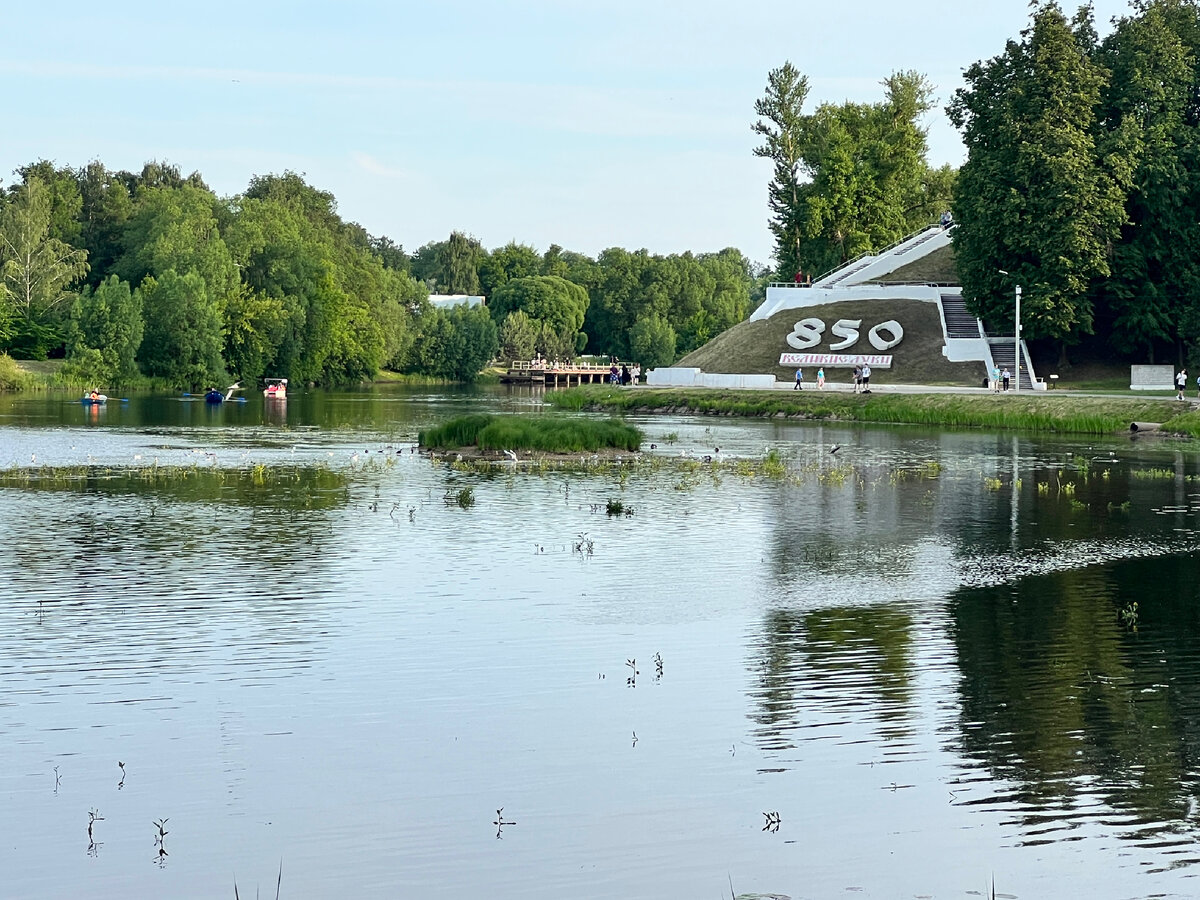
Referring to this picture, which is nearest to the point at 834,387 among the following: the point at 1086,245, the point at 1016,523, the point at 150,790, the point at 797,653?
the point at 1086,245

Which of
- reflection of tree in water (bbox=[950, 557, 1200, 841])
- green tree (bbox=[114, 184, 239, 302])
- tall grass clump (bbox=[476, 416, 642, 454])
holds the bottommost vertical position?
reflection of tree in water (bbox=[950, 557, 1200, 841])

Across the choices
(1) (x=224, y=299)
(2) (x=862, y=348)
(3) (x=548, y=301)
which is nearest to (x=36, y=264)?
(1) (x=224, y=299)

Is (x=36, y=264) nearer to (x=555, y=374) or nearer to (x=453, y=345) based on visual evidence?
(x=453, y=345)

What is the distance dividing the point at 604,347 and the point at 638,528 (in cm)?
16663

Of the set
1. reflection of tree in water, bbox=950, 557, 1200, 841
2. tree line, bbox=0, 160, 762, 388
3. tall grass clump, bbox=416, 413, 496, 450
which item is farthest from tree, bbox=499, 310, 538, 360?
reflection of tree in water, bbox=950, 557, 1200, 841

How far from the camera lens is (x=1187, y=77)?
266ft

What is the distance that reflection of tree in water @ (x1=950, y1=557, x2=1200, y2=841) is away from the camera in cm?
1320

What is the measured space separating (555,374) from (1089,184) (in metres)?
88.3

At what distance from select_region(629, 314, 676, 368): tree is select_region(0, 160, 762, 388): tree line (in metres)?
0.20

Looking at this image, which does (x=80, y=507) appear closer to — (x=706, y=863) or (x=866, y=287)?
(x=706, y=863)

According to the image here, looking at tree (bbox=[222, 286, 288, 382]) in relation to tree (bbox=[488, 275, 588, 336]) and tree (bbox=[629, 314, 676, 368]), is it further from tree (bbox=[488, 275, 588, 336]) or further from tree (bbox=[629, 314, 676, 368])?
tree (bbox=[488, 275, 588, 336])

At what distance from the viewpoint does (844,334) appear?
3789 inches

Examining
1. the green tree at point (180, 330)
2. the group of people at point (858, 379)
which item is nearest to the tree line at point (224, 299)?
the green tree at point (180, 330)

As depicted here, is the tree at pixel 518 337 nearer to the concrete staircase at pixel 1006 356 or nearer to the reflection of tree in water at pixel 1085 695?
the concrete staircase at pixel 1006 356
